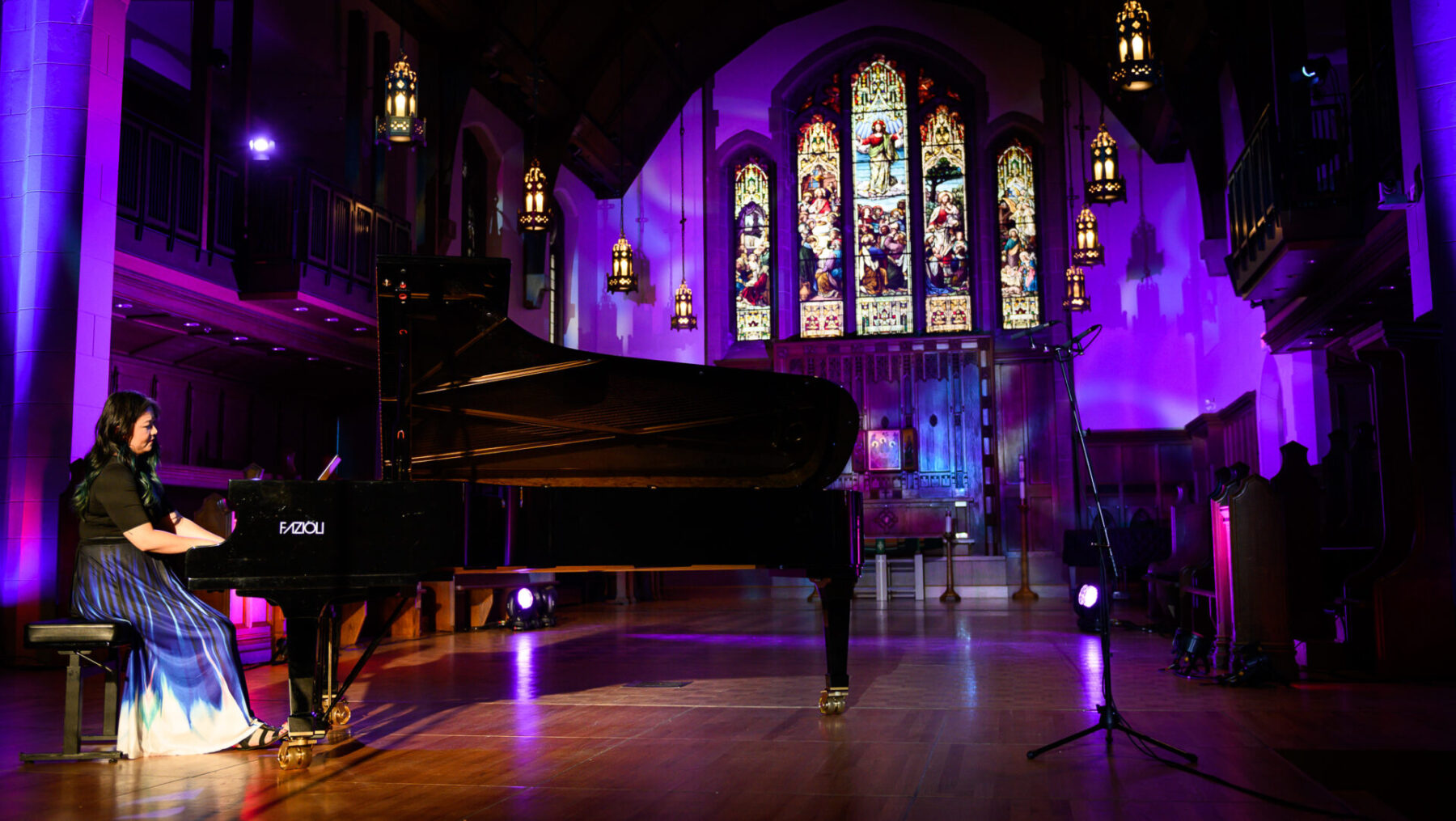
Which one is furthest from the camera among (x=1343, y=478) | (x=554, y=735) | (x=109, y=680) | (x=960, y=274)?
(x=960, y=274)

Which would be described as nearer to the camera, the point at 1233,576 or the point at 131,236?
the point at 1233,576

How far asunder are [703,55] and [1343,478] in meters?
10.5

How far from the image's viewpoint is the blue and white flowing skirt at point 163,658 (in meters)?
3.77

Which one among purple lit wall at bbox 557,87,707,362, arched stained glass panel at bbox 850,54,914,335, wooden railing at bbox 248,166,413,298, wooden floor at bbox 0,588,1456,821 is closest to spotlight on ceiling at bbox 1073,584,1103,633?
wooden floor at bbox 0,588,1456,821

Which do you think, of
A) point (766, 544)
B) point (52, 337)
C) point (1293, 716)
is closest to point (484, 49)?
point (52, 337)

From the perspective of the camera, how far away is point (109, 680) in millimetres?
3904

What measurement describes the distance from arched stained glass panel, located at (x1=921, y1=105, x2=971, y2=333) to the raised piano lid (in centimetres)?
1056

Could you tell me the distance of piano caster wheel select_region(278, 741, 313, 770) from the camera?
11.6 feet

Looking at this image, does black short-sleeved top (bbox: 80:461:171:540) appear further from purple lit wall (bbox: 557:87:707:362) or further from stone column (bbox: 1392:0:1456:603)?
purple lit wall (bbox: 557:87:707:362)

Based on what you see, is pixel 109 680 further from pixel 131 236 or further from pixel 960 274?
pixel 960 274

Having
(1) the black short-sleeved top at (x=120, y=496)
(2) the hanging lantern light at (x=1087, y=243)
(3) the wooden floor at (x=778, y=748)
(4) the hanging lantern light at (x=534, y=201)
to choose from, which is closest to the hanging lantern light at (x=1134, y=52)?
(3) the wooden floor at (x=778, y=748)

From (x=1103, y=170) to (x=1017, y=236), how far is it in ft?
16.7

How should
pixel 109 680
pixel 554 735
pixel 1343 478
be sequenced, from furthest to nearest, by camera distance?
pixel 1343 478 → pixel 554 735 → pixel 109 680

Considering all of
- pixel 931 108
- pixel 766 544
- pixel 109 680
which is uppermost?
pixel 931 108
